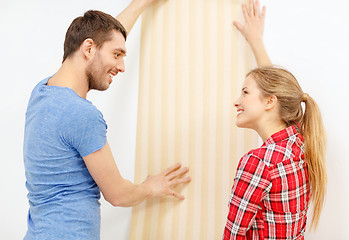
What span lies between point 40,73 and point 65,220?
3.45 feet

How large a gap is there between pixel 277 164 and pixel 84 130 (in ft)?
2.30

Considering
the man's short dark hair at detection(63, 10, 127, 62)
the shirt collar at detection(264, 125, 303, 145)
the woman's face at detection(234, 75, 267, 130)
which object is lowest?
the shirt collar at detection(264, 125, 303, 145)

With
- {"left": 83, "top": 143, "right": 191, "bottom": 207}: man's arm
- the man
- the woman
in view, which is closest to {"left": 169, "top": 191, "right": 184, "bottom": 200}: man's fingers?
{"left": 83, "top": 143, "right": 191, "bottom": 207}: man's arm

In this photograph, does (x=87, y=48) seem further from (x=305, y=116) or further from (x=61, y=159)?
(x=305, y=116)

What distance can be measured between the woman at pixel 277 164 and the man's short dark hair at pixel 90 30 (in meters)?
0.61

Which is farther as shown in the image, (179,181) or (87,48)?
(179,181)

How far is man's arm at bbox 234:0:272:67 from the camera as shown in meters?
1.67

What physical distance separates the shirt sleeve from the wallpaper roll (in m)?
0.41

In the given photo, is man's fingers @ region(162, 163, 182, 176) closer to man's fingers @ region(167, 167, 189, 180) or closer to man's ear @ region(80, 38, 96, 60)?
man's fingers @ region(167, 167, 189, 180)

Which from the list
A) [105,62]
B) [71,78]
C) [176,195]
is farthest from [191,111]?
[71,78]

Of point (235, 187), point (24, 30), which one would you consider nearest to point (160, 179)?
point (235, 187)

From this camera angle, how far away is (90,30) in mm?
1418

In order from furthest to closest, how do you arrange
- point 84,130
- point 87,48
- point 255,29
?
point 255,29
point 87,48
point 84,130

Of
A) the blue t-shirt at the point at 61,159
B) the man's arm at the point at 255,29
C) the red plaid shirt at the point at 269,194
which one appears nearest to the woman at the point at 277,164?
the red plaid shirt at the point at 269,194
